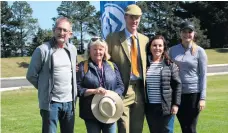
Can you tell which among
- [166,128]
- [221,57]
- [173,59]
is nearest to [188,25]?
[173,59]

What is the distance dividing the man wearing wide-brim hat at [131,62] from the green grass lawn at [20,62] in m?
29.1

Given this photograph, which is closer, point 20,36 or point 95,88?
point 95,88

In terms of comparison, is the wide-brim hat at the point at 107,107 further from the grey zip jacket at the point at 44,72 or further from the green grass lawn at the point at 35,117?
the green grass lawn at the point at 35,117

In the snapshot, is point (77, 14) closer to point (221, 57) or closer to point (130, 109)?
point (221, 57)

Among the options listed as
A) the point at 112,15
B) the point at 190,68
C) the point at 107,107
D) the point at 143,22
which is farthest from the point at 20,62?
the point at 107,107

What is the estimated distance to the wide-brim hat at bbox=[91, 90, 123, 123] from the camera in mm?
4988

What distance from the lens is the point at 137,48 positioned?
17.5 feet

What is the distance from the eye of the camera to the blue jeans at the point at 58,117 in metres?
4.94

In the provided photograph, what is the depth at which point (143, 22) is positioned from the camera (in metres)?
58.3

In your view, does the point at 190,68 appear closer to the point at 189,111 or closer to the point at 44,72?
the point at 189,111

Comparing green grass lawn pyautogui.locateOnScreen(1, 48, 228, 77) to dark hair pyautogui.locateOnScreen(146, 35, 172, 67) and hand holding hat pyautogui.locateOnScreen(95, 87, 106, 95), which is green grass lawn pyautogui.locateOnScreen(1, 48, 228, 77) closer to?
dark hair pyautogui.locateOnScreen(146, 35, 172, 67)

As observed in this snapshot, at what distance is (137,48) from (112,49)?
33 cm

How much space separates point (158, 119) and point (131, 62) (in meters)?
0.84

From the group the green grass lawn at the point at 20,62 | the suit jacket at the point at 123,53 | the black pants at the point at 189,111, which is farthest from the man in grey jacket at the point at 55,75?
the green grass lawn at the point at 20,62
